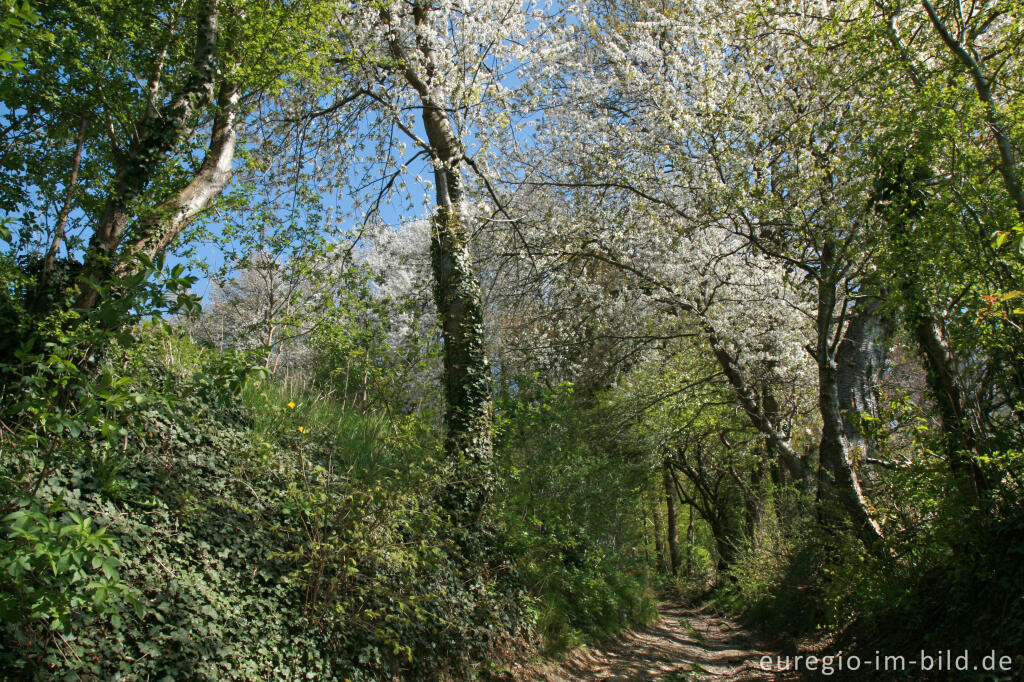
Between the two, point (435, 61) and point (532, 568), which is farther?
point (435, 61)

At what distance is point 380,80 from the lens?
9.70 meters

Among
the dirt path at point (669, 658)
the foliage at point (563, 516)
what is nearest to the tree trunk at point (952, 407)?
the dirt path at point (669, 658)

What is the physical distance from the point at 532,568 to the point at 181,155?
662cm

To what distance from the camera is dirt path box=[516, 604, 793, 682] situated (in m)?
7.57

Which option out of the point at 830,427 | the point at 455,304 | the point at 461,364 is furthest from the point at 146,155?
the point at 830,427

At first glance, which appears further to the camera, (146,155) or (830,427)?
(830,427)

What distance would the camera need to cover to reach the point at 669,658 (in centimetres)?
984

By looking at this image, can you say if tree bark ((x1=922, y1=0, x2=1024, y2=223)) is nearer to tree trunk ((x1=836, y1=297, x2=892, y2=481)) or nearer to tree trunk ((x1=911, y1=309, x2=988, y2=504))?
tree trunk ((x1=911, y1=309, x2=988, y2=504))

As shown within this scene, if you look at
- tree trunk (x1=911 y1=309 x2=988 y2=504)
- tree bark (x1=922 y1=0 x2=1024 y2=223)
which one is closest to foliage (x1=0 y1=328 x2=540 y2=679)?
tree trunk (x1=911 y1=309 x2=988 y2=504)

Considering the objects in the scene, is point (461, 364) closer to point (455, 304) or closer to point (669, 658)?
point (455, 304)

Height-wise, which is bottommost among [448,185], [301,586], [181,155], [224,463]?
[301,586]

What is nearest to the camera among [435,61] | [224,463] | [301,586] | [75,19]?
[301,586]

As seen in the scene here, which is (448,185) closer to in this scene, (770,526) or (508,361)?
(508,361)

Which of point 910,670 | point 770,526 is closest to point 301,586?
point 910,670
